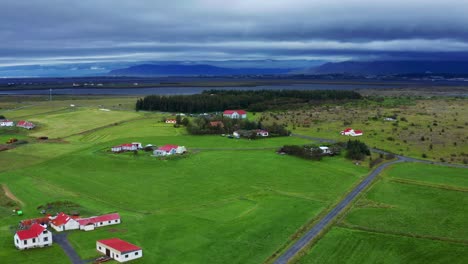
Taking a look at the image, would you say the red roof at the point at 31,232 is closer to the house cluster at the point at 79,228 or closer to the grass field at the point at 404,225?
the house cluster at the point at 79,228

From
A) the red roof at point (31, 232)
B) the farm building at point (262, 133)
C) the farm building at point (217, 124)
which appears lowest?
the red roof at point (31, 232)

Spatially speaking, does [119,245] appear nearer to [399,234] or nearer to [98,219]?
[98,219]

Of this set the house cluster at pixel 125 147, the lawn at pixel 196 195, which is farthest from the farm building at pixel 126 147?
the lawn at pixel 196 195

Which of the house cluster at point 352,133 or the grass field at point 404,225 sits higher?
the house cluster at point 352,133

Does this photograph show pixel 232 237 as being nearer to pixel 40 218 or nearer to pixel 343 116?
pixel 40 218

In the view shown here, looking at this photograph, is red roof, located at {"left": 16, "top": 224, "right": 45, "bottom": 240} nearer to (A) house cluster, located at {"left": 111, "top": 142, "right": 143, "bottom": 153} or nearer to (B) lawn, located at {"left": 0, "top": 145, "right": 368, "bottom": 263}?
(B) lawn, located at {"left": 0, "top": 145, "right": 368, "bottom": 263}
